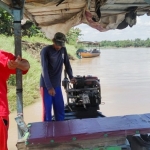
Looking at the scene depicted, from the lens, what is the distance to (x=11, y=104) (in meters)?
7.38

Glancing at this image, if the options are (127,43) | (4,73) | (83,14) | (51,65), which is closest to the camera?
(4,73)

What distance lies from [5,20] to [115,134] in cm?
1112

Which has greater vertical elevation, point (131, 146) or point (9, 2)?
point (9, 2)

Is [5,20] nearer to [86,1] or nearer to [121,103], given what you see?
[121,103]

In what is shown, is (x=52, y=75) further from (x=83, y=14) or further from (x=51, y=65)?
(x=83, y=14)

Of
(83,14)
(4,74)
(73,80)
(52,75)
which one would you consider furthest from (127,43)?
(4,74)

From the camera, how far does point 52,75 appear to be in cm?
404

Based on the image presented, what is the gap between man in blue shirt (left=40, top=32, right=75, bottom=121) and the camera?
384 cm

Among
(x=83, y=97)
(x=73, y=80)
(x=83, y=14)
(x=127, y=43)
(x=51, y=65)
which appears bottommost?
(x=83, y=97)

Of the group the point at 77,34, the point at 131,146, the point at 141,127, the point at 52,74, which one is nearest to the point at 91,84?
the point at 52,74

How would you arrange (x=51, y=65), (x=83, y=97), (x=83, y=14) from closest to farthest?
(x=51, y=65) → (x=83, y=14) → (x=83, y=97)

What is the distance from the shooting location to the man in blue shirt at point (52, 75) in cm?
384

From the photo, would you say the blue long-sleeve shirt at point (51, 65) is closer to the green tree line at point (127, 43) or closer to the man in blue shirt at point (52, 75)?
the man in blue shirt at point (52, 75)

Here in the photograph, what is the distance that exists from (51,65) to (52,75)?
6.0 inches
